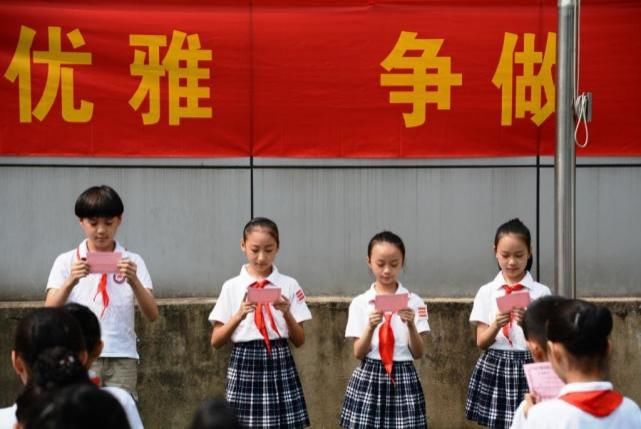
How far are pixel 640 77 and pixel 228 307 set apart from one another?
3.21 m

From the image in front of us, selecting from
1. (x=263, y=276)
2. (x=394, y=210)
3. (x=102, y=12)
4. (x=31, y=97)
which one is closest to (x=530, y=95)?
(x=394, y=210)

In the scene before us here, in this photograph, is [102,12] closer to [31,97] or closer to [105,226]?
[31,97]

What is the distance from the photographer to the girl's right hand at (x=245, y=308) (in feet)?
16.1

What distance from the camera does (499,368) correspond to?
512 cm

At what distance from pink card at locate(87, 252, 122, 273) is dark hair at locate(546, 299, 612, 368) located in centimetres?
244

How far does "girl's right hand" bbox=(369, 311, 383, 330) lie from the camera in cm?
487

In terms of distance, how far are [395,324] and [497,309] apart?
1.69 ft

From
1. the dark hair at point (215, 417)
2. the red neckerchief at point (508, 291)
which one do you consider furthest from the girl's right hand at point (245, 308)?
the dark hair at point (215, 417)

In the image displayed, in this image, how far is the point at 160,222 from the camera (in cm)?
660

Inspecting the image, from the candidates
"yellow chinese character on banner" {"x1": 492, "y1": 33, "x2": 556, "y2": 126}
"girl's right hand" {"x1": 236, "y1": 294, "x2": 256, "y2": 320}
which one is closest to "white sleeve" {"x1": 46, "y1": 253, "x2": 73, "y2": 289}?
"girl's right hand" {"x1": 236, "y1": 294, "x2": 256, "y2": 320}

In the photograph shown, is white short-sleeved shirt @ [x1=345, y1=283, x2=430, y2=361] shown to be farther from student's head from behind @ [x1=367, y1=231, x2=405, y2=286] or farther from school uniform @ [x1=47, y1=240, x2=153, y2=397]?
school uniform @ [x1=47, y1=240, x2=153, y2=397]

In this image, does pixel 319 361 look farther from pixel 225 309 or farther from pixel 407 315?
pixel 407 315

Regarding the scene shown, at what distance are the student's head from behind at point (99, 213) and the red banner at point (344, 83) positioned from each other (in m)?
1.51

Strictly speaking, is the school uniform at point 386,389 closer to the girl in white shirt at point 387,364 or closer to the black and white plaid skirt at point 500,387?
the girl in white shirt at point 387,364
